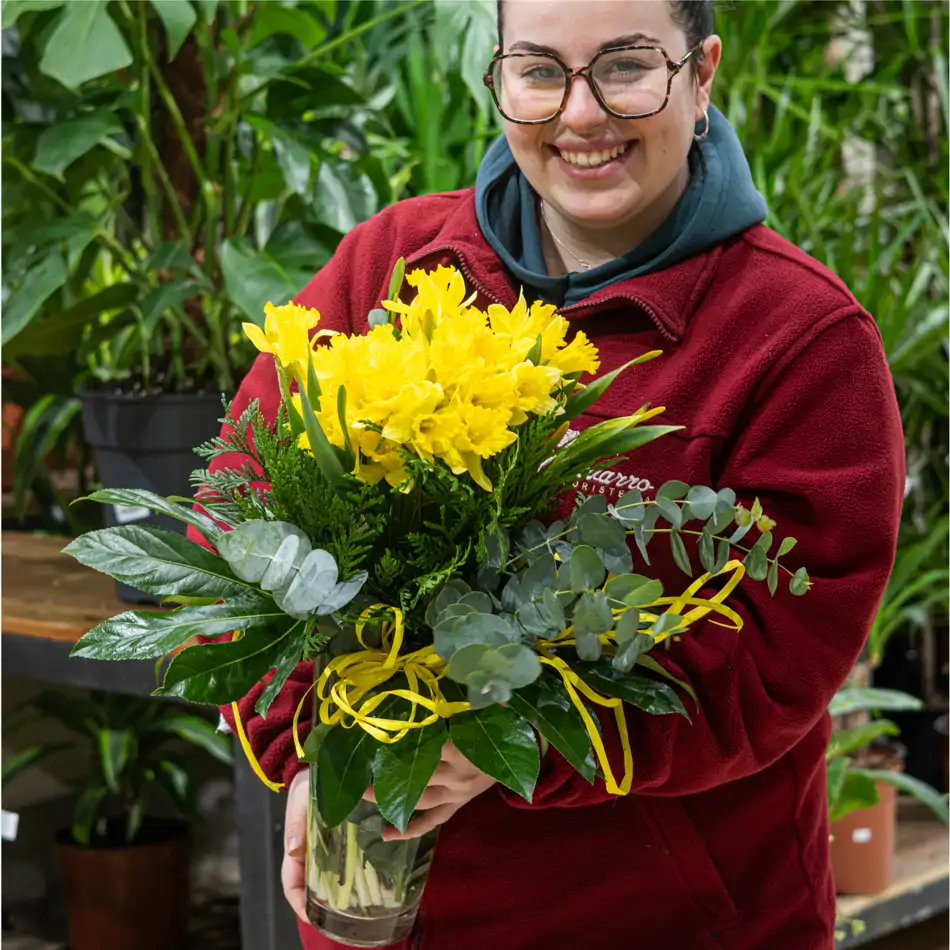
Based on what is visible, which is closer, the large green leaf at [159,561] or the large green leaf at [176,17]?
the large green leaf at [159,561]

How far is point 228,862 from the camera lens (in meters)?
2.66

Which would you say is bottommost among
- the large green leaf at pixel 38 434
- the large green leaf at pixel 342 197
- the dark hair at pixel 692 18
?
the large green leaf at pixel 38 434

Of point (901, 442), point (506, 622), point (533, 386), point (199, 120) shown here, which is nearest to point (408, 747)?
point (506, 622)

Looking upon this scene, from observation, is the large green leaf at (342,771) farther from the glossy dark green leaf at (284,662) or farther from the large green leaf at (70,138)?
the large green leaf at (70,138)

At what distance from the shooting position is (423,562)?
847mm

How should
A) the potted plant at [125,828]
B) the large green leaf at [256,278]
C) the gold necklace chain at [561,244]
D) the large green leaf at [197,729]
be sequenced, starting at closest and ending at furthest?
the gold necklace chain at [561,244] → the large green leaf at [256,278] → the large green leaf at [197,729] → the potted plant at [125,828]

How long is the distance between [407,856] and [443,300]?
1.31ft

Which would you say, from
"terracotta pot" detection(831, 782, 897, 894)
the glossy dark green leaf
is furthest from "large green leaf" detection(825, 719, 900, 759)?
the glossy dark green leaf

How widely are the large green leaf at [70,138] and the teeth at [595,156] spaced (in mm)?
911

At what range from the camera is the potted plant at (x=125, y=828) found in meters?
2.25

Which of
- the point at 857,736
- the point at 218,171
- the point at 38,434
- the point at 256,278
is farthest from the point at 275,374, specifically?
the point at 857,736

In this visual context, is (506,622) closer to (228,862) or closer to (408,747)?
(408,747)

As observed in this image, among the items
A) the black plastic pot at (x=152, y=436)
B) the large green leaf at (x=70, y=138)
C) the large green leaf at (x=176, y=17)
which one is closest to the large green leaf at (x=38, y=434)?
the black plastic pot at (x=152, y=436)

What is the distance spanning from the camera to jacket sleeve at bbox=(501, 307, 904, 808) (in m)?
0.96
